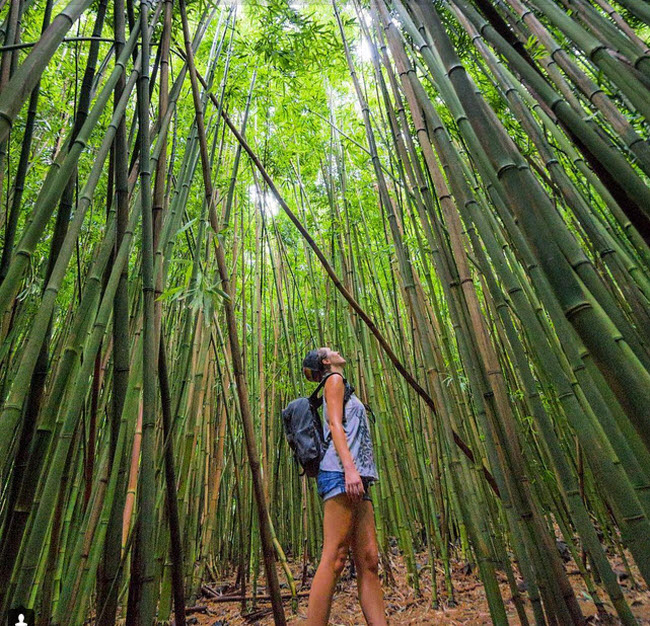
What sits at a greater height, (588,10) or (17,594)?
(588,10)

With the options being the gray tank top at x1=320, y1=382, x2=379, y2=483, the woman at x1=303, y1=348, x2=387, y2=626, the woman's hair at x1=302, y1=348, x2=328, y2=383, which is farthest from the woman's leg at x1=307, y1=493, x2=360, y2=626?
the woman's hair at x1=302, y1=348, x2=328, y2=383

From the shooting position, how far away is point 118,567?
2.36ft

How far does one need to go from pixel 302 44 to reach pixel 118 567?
7.04 feet

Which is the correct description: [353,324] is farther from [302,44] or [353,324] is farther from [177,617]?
[177,617]

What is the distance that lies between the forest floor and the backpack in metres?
0.94

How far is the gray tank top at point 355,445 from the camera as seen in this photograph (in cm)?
161

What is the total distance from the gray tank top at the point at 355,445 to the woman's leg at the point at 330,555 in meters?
0.12

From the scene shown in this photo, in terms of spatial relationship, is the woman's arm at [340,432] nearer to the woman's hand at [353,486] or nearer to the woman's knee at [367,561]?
the woman's hand at [353,486]

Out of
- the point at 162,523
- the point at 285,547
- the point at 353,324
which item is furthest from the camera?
the point at 285,547

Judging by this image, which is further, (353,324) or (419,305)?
(353,324)

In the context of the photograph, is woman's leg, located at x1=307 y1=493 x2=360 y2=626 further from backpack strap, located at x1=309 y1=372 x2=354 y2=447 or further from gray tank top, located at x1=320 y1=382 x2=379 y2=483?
backpack strap, located at x1=309 y1=372 x2=354 y2=447

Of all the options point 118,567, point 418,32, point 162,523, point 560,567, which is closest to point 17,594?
point 118,567

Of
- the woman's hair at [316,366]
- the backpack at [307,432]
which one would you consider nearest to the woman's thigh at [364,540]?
the backpack at [307,432]

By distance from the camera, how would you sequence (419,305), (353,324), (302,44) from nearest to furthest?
(419,305) → (302,44) → (353,324)
